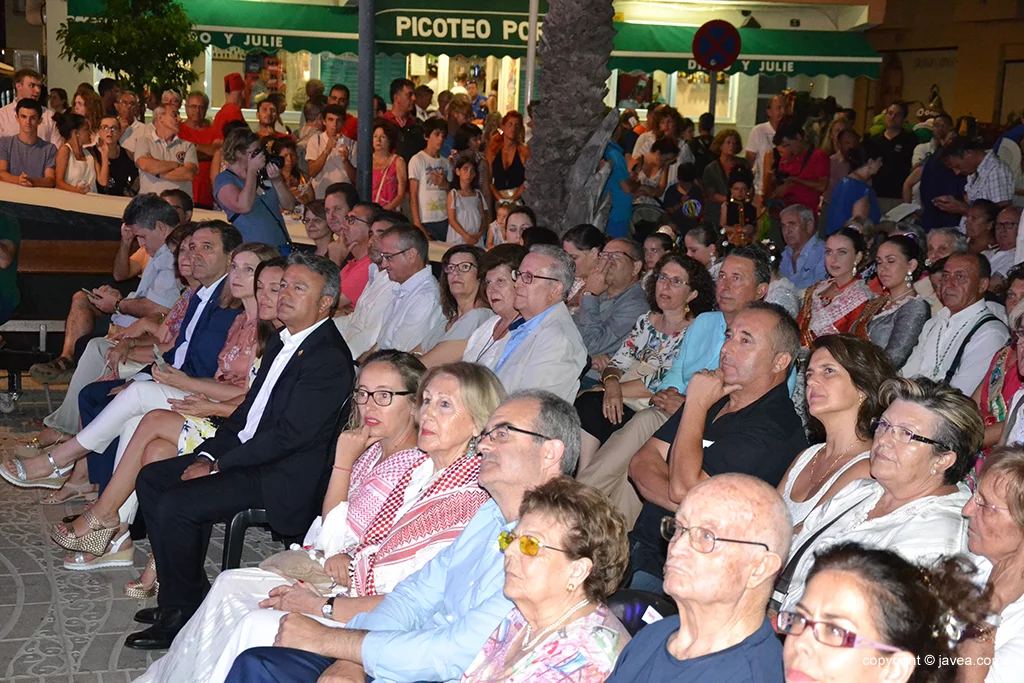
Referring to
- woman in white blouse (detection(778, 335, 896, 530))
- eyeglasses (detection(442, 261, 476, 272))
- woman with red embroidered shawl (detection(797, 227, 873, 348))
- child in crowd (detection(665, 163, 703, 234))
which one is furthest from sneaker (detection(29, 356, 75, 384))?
woman in white blouse (detection(778, 335, 896, 530))

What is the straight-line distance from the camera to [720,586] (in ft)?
8.57

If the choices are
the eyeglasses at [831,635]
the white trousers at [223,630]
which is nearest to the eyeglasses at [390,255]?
the white trousers at [223,630]

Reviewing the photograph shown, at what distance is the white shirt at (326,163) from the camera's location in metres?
11.5

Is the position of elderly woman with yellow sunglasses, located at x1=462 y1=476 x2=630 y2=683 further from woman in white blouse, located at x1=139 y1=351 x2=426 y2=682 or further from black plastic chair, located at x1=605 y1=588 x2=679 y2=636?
woman in white blouse, located at x1=139 y1=351 x2=426 y2=682

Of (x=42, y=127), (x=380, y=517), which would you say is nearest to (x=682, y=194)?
(x=42, y=127)

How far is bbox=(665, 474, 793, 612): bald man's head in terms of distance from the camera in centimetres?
262

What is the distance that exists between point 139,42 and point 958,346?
1108cm

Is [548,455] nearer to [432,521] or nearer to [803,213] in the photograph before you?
[432,521]

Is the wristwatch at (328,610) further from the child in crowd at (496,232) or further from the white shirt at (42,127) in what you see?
the white shirt at (42,127)

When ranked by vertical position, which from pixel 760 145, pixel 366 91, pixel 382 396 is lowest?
pixel 382 396

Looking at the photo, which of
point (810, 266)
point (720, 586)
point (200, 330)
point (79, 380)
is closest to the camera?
point (720, 586)

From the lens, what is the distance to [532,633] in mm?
3082

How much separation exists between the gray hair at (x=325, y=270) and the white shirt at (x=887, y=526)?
2.59 m

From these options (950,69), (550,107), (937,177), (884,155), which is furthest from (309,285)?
(950,69)
